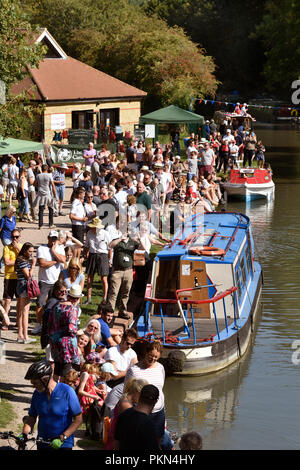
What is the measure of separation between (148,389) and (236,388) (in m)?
6.73

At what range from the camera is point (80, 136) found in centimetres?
3922

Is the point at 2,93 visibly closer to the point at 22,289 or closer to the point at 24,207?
the point at 24,207

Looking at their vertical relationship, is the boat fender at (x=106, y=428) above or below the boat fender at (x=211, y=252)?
below

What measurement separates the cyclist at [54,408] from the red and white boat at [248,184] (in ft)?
81.8

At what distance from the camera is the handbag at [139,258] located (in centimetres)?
1673

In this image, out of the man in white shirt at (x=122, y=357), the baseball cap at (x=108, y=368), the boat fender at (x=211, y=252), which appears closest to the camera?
the baseball cap at (x=108, y=368)

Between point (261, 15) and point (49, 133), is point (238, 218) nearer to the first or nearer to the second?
point (49, 133)

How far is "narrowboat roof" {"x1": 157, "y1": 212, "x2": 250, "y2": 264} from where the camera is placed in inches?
628

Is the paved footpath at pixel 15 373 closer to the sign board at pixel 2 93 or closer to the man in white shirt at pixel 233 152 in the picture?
the sign board at pixel 2 93

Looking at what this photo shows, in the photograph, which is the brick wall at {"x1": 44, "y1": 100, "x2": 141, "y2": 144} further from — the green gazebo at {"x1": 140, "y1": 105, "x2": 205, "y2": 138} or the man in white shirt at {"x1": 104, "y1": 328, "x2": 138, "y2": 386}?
the man in white shirt at {"x1": 104, "y1": 328, "x2": 138, "y2": 386}

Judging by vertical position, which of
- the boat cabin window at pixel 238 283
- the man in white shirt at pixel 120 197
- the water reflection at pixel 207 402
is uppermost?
the man in white shirt at pixel 120 197

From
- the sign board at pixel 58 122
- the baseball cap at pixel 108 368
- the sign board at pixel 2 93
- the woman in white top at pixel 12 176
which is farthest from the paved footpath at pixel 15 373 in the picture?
the sign board at pixel 58 122

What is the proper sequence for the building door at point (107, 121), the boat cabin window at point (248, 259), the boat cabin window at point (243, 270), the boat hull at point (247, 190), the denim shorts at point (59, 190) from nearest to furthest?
the boat cabin window at point (243, 270) → the boat cabin window at point (248, 259) → the denim shorts at point (59, 190) → the boat hull at point (247, 190) → the building door at point (107, 121)
